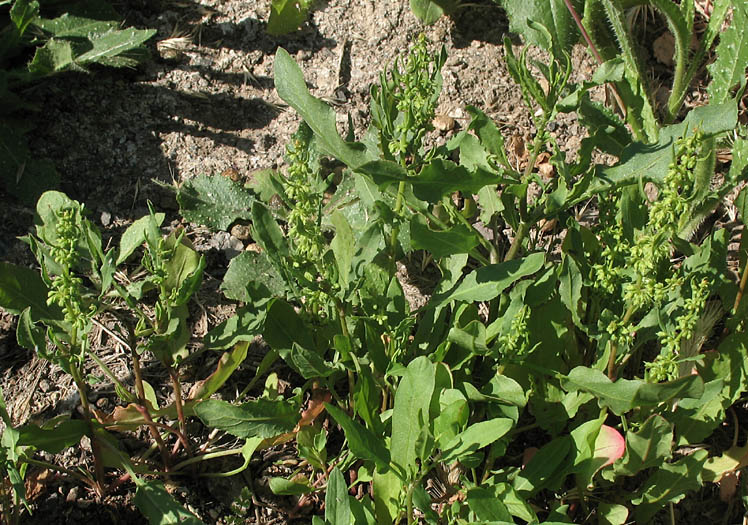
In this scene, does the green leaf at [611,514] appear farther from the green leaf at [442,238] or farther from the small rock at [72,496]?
the small rock at [72,496]

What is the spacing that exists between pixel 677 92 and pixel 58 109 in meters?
2.60

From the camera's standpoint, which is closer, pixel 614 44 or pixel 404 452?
pixel 404 452

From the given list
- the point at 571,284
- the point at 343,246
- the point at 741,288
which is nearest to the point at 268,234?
the point at 343,246

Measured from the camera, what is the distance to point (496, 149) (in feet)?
8.13

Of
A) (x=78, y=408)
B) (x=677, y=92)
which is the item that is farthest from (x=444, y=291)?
(x=677, y=92)

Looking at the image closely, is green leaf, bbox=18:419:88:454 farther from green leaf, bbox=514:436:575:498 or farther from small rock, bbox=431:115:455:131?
small rock, bbox=431:115:455:131

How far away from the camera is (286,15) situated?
349 cm

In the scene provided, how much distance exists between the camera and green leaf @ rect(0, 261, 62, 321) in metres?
2.32

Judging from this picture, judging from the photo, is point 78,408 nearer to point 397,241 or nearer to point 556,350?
point 397,241

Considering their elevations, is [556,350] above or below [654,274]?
below

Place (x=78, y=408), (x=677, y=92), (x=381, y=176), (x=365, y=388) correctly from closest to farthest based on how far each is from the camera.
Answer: (x=381, y=176) → (x=365, y=388) → (x=78, y=408) → (x=677, y=92)

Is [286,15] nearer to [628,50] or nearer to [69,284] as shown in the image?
[628,50]

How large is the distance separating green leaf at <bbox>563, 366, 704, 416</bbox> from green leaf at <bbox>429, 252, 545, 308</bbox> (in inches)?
12.8

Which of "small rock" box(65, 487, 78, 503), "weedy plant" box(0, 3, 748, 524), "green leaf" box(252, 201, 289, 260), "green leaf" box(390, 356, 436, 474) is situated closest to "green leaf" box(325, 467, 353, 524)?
"weedy plant" box(0, 3, 748, 524)
